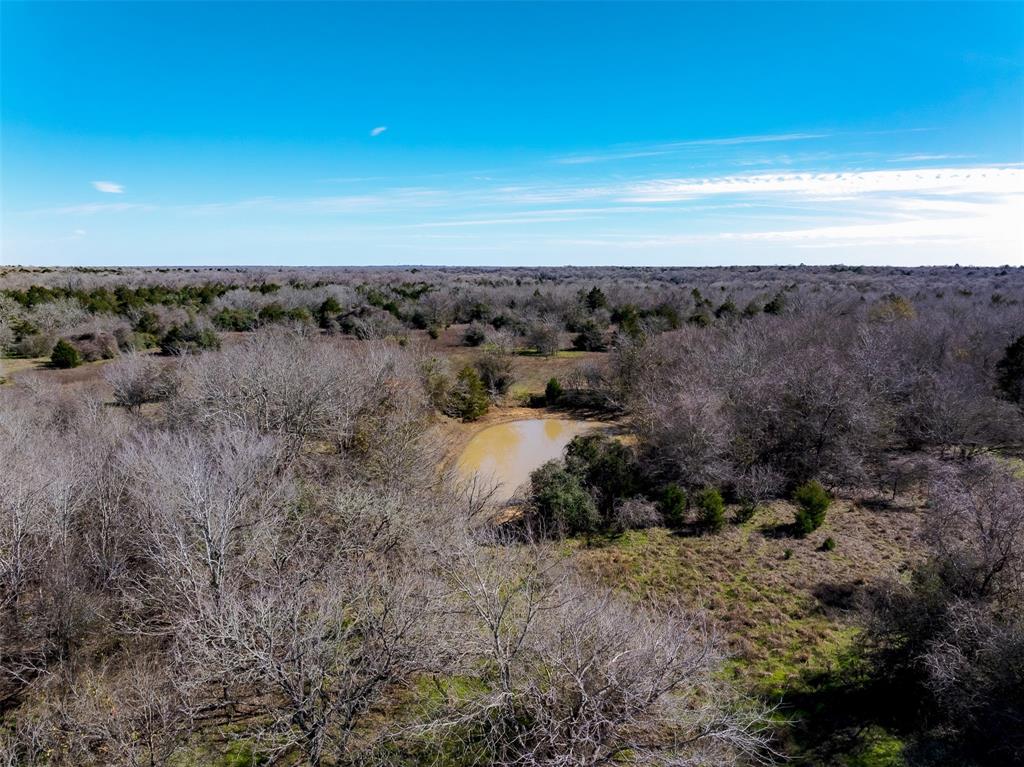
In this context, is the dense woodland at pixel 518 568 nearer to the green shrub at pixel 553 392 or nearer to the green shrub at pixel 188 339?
the green shrub at pixel 553 392

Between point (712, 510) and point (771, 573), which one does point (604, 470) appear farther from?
point (771, 573)

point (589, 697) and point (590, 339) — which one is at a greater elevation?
point (590, 339)

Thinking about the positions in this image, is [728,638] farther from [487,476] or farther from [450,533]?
[487,476]

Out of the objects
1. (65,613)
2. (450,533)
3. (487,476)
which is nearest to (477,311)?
(487,476)

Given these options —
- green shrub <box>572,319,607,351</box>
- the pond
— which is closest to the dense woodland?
the pond

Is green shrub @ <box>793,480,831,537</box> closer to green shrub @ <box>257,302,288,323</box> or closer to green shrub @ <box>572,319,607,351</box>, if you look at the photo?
green shrub @ <box>572,319,607,351</box>

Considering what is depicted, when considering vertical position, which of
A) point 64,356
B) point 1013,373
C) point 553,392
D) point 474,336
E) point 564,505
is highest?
point 474,336

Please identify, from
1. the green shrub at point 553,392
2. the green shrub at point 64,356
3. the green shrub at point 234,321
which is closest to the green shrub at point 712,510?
the green shrub at point 553,392

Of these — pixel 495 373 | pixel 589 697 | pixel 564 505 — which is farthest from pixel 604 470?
pixel 495 373
